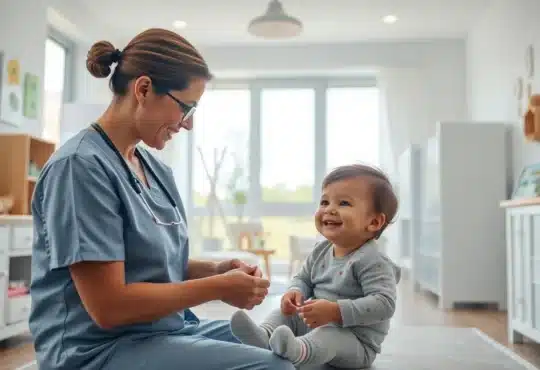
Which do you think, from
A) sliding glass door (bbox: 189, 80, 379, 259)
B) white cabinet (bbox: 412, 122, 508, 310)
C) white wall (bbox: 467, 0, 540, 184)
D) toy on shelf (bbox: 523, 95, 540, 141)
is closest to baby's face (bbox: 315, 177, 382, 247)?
toy on shelf (bbox: 523, 95, 540, 141)

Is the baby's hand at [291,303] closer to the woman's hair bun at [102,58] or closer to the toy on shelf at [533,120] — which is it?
the woman's hair bun at [102,58]

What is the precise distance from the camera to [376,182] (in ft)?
5.28

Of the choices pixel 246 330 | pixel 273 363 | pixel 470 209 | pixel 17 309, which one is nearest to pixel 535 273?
pixel 470 209

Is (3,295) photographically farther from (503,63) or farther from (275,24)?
(503,63)

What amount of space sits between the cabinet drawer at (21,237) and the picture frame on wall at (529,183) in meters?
2.82

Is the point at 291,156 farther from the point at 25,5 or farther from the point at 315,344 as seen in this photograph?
the point at 315,344

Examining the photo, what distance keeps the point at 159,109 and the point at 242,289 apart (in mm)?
381

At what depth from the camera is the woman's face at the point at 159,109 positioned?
3.66ft

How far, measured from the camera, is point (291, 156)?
7191 millimetres

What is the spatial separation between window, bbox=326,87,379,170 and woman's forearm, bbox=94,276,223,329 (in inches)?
237

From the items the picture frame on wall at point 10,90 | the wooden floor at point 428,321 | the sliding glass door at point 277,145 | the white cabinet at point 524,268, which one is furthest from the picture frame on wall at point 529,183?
the picture frame on wall at point 10,90

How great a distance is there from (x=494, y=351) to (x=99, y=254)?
74.3 inches

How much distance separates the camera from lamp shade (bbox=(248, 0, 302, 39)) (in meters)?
4.39

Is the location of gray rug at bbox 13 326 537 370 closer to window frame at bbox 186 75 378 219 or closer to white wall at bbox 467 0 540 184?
white wall at bbox 467 0 540 184
